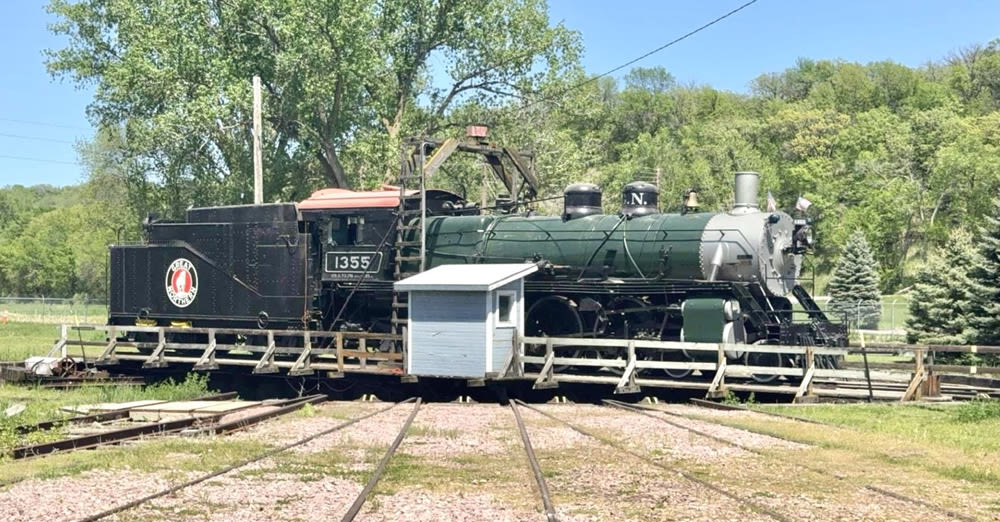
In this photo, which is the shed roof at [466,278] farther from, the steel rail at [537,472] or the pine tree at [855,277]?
the pine tree at [855,277]

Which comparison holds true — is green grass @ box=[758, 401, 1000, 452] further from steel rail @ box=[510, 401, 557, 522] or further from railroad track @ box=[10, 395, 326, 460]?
railroad track @ box=[10, 395, 326, 460]

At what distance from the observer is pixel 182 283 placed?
24500mm

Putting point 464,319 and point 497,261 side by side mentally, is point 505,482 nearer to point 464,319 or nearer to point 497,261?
point 464,319

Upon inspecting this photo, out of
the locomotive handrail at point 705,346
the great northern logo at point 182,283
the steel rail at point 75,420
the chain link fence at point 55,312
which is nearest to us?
the steel rail at point 75,420

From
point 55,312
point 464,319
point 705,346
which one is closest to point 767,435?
point 705,346

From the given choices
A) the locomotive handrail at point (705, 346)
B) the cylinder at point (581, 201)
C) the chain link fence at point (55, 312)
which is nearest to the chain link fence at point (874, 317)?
the cylinder at point (581, 201)

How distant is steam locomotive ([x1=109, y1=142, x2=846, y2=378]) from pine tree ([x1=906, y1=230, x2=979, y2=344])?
9163mm

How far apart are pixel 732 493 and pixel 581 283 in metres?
10.7

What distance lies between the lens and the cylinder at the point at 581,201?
69.9 ft

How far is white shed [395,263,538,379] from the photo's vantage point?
63.5 ft

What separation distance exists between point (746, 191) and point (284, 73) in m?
22.3

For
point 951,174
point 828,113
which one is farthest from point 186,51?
point 828,113

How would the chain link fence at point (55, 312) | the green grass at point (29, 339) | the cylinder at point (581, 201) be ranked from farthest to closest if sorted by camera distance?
1. the chain link fence at point (55, 312)
2. the green grass at point (29, 339)
3. the cylinder at point (581, 201)

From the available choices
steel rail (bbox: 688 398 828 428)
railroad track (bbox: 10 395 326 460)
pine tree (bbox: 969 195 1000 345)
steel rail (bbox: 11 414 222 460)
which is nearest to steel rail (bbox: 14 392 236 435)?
railroad track (bbox: 10 395 326 460)
